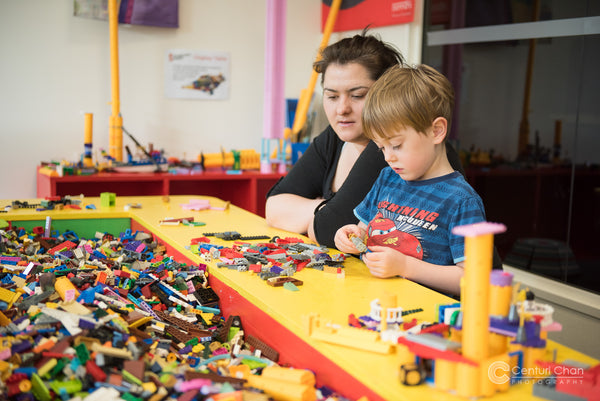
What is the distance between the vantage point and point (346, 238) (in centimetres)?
167

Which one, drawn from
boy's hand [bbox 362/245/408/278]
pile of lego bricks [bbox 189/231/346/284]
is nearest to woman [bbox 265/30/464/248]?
pile of lego bricks [bbox 189/231/346/284]

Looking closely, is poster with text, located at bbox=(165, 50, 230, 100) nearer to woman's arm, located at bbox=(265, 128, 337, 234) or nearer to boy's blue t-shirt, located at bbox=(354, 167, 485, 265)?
woman's arm, located at bbox=(265, 128, 337, 234)

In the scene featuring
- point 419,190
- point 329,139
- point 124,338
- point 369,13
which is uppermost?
point 369,13

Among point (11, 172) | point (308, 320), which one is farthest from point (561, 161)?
point (11, 172)

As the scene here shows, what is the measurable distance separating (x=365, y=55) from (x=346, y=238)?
70 cm

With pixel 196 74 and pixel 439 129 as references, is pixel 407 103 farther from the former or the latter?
pixel 196 74

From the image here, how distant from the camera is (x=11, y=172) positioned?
3.94 m

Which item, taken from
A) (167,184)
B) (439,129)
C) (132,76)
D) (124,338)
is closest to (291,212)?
(439,129)

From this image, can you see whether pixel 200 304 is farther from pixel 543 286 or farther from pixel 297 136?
pixel 297 136

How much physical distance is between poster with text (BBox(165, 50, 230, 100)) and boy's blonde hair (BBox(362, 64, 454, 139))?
2984 millimetres

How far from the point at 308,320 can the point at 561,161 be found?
2.30 metres

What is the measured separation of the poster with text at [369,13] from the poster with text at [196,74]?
914 mm

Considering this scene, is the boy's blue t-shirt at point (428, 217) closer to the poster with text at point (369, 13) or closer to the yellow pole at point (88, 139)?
the poster with text at point (369, 13)

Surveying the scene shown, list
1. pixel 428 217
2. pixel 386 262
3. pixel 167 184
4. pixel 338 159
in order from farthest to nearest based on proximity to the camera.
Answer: pixel 167 184 < pixel 338 159 < pixel 428 217 < pixel 386 262
